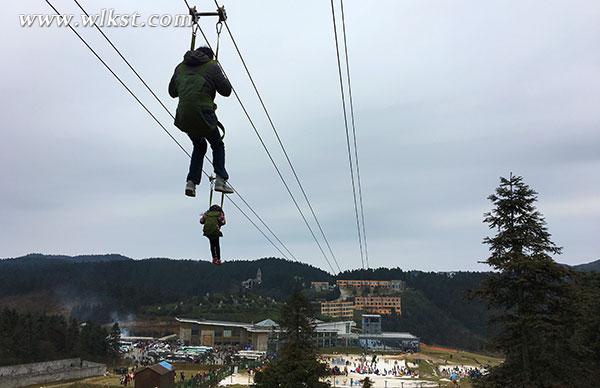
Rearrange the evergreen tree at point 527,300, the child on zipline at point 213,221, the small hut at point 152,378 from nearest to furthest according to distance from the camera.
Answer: the child on zipline at point 213,221 < the evergreen tree at point 527,300 < the small hut at point 152,378

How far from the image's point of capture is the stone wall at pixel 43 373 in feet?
182

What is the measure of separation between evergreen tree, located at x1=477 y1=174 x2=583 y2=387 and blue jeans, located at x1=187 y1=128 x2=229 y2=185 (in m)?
17.2

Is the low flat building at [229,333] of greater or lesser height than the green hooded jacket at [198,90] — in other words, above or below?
below

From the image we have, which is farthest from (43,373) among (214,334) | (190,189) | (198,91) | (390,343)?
(390,343)

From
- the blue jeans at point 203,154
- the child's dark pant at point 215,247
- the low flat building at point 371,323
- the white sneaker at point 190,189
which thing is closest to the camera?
the blue jeans at point 203,154

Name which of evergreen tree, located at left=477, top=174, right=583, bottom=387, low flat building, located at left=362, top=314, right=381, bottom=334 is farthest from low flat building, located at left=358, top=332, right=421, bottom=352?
evergreen tree, located at left=477, top=174, right=583, bottom=387

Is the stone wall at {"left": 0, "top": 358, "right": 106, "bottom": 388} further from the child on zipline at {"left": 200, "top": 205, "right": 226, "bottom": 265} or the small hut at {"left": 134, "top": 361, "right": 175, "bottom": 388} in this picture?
the child on zipline at {"left": 200, "top": 205, "right": 226, "bottom": 265}

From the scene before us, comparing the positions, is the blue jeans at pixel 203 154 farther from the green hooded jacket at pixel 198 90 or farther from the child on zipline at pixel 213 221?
the child on zipline at pixel 213 221

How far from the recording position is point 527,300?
21.6 m

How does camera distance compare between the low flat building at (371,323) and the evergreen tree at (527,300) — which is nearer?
the evergreen tree at (527,300)

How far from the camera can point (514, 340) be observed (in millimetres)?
21453

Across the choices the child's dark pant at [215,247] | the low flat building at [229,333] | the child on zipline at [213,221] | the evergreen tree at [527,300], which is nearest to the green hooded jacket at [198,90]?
the child on zipline at [213,221]

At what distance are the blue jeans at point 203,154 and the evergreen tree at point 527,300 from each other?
17194mm

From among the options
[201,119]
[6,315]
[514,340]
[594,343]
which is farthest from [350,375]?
[201,119]
